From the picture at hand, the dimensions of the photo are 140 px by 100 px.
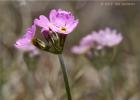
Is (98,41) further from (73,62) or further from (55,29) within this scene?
(55,29)

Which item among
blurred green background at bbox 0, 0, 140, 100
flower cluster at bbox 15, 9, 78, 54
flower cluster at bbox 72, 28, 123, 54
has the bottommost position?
blurred green background at bbox 0, 0, 140, 100

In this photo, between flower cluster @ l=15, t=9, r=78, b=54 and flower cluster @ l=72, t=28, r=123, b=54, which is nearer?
flower cluster @ l=15, t=9, r=78, b=54

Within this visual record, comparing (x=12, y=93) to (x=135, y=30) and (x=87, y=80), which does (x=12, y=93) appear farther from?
(x=135, y=30)

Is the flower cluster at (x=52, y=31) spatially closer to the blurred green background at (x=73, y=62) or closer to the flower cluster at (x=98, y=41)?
the blurred green background at (x=73, y=62)

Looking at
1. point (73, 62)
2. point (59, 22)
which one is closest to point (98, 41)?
point (73, 62)

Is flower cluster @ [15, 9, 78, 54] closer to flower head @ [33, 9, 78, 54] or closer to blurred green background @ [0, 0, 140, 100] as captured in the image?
flower head @ [33, 9, 78, 54]

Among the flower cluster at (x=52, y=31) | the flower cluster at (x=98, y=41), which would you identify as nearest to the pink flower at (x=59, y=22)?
the flower cluster at (x=52, y=31)

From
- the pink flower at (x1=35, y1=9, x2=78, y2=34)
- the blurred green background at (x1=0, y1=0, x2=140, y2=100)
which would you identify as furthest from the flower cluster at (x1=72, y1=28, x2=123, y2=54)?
the pink flower at (x1=35, y1=9, x2=78, y2=34)
